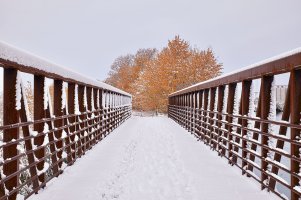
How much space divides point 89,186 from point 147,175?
1269 millimetres

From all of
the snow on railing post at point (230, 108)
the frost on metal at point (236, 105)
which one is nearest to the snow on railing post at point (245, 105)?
the frost on metal at point (236, 105)

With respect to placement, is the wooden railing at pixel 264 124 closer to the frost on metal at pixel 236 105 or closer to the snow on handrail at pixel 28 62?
the frost on metal at pixel 236 105

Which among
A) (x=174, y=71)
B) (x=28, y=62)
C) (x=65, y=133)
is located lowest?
(x=65, y=133)

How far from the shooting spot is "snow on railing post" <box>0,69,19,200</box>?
4.53 metres

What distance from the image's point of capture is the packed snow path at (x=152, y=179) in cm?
541

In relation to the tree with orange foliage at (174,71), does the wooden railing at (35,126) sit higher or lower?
lower

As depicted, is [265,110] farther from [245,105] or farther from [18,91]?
[18,91]

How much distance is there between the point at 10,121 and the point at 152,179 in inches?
112

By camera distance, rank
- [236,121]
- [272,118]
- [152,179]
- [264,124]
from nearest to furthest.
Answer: [272,118], [264,124], [152,179], [236,121]

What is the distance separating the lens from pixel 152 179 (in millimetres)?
6402

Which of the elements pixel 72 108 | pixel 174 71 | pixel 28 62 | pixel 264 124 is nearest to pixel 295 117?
pixel 264 124

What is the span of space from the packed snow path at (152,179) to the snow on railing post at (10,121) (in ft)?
2.79

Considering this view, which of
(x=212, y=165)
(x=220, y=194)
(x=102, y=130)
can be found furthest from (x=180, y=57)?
(x=220, y=194)

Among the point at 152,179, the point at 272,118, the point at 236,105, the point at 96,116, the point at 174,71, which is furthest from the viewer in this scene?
the point at 174,71
